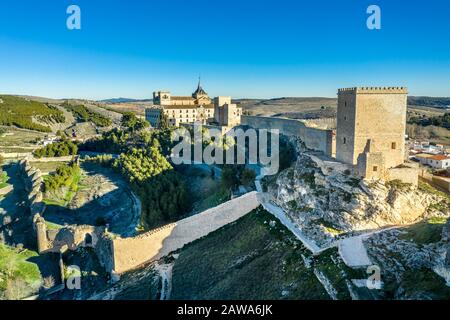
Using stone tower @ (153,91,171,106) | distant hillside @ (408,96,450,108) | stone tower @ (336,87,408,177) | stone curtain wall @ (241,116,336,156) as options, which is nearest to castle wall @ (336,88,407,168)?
stone tower @ (336,87,408,177)

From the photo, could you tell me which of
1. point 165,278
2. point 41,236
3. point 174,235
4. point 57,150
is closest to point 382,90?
point 174,235

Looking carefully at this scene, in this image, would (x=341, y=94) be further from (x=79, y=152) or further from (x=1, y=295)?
(x=79, y=152)

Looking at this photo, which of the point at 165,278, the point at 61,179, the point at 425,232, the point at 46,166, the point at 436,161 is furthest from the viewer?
the point at 46,166

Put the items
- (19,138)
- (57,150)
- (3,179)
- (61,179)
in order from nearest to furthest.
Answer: (61,179) → (3,179) → (57,150) → (19,138)

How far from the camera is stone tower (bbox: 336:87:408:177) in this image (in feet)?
58.5

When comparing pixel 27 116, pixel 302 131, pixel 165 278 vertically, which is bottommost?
pixel 165 278

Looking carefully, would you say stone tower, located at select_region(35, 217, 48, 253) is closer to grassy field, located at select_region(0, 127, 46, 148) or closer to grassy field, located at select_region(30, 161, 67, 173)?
grassy field, located at select_region(30, 161, 67, 173)

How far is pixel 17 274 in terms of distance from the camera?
856 inches

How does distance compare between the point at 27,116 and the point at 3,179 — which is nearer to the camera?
the point at 3,179

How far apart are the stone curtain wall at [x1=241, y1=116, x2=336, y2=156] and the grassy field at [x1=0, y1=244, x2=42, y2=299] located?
17.0m

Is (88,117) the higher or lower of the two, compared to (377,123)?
lower

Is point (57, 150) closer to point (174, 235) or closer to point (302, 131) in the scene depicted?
point (174, 235)

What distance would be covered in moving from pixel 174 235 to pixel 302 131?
11.7 m

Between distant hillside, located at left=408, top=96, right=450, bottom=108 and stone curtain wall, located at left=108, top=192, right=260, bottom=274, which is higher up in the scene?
distant hillside, located at left=408, top=96, right=450, bottom=108
